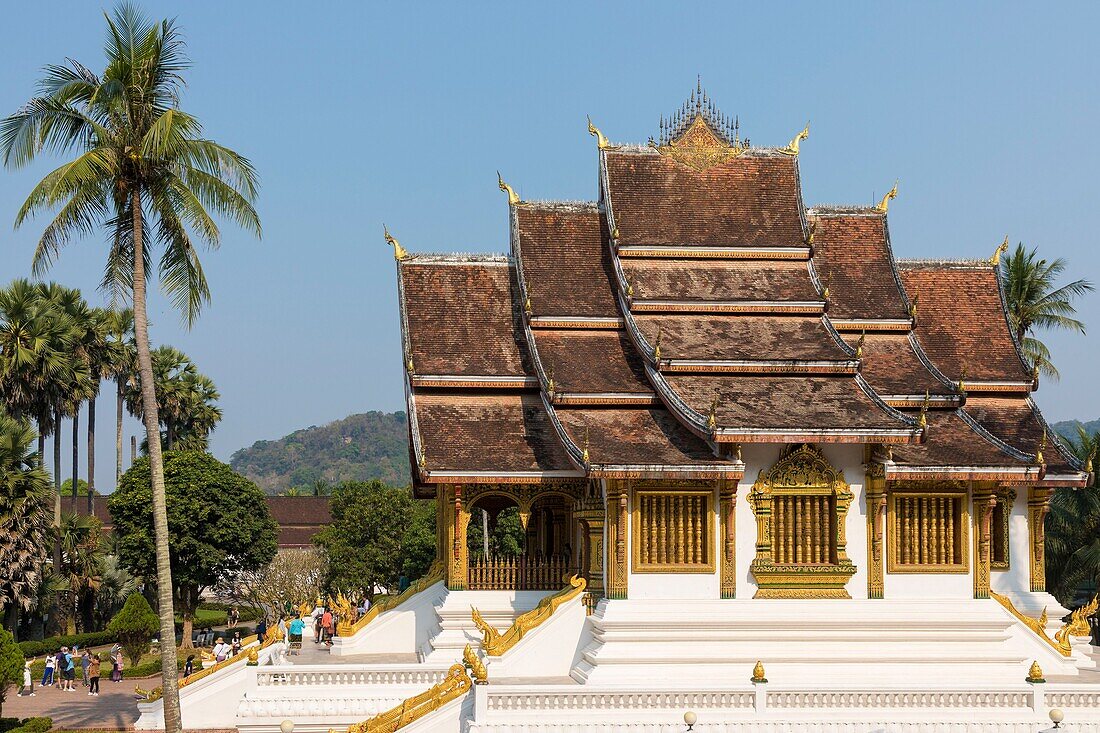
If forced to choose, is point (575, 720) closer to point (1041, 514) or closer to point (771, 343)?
point (771, 343)

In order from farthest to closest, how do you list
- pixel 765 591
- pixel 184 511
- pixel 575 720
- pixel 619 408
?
pixel 184 511 → pixel 619 408 → pixel 765 591 → pixel 575 720

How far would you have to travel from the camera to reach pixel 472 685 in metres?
21.4

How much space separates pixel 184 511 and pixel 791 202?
103ft

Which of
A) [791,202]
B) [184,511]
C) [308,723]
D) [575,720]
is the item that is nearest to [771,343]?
[791,202]

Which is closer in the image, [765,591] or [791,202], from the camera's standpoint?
[765,591]

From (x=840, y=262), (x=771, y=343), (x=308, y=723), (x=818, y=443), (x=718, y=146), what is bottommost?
(x=308, y=723)

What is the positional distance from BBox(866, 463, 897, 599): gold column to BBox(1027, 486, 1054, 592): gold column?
20.9ft

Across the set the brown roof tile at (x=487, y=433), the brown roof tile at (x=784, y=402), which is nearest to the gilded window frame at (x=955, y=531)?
the brown roof tile at (x=784, y=402)

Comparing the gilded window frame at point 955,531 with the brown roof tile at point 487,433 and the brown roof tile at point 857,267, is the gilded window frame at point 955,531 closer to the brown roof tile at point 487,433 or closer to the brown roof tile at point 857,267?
the brown roof tile at point 857,267

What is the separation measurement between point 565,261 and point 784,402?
20.9ft

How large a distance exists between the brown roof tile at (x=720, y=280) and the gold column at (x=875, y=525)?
4.32 meters

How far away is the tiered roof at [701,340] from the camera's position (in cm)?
2408

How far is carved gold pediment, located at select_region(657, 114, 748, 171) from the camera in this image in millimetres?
28859

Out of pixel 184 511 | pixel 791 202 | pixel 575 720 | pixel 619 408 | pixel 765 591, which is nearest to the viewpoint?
pixel 575 720
